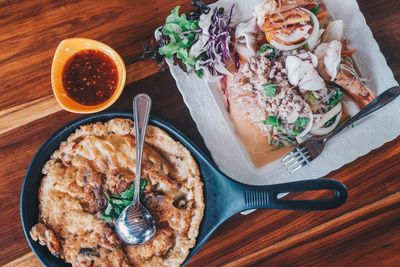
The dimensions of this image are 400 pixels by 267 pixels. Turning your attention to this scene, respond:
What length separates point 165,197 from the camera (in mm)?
2861

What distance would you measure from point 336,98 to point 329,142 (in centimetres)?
27

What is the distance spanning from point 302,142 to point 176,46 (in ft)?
3.12

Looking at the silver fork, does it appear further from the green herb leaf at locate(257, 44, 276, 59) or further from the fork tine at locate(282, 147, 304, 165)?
the green herb leaf at locate(257, 44, 276, 59)

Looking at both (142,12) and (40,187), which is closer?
(40,187)

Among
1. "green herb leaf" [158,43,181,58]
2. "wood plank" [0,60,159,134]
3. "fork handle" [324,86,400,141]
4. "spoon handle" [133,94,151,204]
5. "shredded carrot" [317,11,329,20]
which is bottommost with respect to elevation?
"fork handle" [324,86,400,141]

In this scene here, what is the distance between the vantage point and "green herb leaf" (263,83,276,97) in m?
2.93

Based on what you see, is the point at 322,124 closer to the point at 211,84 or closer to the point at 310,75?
the point at 310,75

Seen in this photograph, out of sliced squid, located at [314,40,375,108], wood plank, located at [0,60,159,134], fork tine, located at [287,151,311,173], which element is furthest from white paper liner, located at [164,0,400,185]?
wood plank, located at [0,60,159,134]

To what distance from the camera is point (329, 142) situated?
3.05m

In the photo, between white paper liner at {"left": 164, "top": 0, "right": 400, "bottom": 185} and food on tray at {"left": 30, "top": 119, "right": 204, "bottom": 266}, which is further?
white paper liner at {"left": 164, "top": 0, "right": 400, "bottom": 185}

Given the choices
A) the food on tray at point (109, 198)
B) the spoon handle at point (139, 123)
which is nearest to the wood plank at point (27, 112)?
the food on tray at point (109, 198)

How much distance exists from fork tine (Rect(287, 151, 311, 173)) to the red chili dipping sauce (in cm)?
116

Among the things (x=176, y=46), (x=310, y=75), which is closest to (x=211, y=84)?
(x=176, y=46)

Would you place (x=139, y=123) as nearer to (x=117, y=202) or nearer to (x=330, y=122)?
(x=117, y=202)
